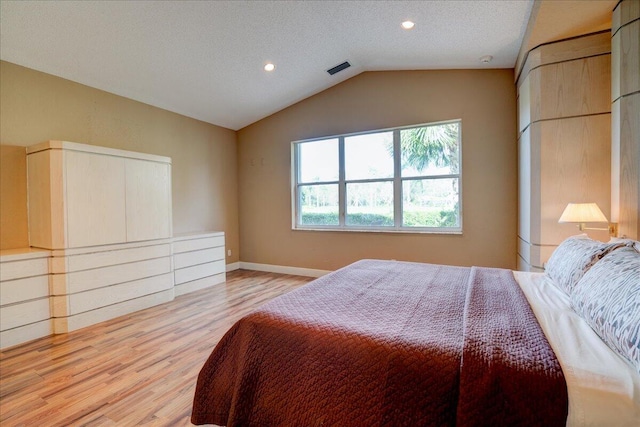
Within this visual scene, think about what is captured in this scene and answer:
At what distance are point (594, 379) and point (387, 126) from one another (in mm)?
3893

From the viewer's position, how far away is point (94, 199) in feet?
10.1

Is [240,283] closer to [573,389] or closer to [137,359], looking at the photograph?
[137,359]

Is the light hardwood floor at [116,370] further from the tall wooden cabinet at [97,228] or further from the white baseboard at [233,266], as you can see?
the white baseboard at [233,266]

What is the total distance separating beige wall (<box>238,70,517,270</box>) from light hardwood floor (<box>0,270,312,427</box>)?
1999 millimetres

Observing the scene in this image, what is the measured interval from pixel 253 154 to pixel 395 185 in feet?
8.66

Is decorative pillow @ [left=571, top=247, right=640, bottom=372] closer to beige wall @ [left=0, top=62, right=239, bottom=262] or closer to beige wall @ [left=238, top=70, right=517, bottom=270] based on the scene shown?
beige wall @ [left=238, top=70, right=517, bottom=270]

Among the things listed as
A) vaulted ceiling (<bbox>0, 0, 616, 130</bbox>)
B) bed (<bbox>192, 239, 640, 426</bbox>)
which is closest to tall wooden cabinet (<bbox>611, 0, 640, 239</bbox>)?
vaulted ceiling (<bbox>0, 0, 616, 130</bbox>)

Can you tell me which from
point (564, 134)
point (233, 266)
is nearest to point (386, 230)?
point (564, 134)

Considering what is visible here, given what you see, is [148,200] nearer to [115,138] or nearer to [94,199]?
[94,199]

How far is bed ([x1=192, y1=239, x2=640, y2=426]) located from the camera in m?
0.92

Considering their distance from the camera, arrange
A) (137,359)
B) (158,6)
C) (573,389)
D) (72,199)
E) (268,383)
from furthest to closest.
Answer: (72,199) < (158,6) < (137,359) < (268,383) < (573,389)

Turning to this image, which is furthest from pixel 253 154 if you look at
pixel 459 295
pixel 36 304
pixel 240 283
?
pixel 459 295

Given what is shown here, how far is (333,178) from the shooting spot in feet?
16.1

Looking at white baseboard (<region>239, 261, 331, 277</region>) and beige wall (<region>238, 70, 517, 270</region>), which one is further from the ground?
beige wall (<region>238, 70, 517, 270</region>)
